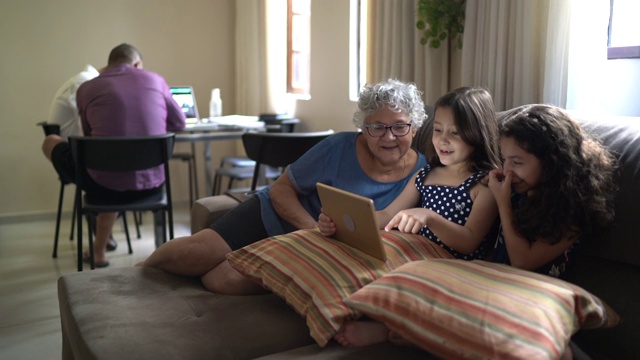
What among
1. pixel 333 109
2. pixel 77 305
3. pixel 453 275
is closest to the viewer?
pixel 453 275

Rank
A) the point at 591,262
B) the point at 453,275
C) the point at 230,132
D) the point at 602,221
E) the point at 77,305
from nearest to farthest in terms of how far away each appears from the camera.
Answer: the point at 453,275 < the point at 602,221 < the point at 591,262 < the point at 77,305 < the point at 230,132

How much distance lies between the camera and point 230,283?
199 centimetres

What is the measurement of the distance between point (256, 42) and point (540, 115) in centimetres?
399

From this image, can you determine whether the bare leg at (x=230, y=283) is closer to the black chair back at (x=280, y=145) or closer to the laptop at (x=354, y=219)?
the laptop at (x=354, y=219)

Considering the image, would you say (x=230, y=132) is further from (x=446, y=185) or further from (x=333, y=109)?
(x=446, y=185)

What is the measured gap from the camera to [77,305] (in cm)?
184

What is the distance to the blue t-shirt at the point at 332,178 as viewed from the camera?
6.93ft

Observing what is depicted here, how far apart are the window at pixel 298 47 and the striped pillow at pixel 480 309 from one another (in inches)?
150

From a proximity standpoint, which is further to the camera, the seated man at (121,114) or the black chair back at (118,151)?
the seated man at (121,114)

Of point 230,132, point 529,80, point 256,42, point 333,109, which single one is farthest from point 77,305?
point 256,42

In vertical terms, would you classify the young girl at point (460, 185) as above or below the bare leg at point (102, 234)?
above

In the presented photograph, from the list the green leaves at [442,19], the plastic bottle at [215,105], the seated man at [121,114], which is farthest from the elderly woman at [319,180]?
the plastic bottle at [215,105]

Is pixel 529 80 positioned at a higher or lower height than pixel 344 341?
higher

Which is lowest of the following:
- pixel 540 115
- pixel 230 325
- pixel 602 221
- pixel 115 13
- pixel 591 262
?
pixel 230 325
